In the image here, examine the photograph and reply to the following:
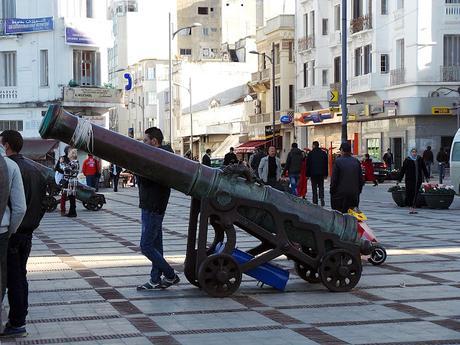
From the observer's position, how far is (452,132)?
155ft

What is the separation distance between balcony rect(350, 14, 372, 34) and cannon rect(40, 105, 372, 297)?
41.0m

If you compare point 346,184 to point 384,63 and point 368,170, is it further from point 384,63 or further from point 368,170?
point 384,63

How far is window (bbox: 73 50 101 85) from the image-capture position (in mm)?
47219

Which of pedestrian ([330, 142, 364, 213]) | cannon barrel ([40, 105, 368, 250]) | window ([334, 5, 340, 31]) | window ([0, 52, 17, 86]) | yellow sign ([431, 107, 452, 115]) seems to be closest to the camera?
cannon barrel ([40, 105, 368, 250])

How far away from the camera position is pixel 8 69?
4753 cm

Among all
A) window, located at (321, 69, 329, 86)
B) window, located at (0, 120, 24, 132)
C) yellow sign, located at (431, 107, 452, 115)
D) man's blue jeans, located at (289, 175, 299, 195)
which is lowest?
man's blue jeans, located at (289, 175, 299, 195)

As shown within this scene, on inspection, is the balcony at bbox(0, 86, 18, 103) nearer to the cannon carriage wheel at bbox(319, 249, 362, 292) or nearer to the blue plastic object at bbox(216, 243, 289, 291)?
the blue plastic object at bbox(216, 243, 289, 291)

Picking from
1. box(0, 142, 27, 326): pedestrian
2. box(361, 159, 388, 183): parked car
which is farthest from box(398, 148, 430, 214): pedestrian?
box(361, 159, 388, 183): parked car

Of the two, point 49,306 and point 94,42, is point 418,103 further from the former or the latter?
point 49,306

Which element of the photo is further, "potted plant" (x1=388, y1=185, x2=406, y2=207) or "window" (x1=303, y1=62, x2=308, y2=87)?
"window" (x1=303, y1=62, x2=308, y2=87)

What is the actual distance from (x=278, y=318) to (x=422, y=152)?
Result: 3824 centimetres

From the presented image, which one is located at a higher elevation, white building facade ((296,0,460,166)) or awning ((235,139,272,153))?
white building facade ((296,0,460,166))

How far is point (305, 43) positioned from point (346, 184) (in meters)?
47.3

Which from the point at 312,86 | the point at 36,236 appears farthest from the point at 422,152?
the point at 36,236
